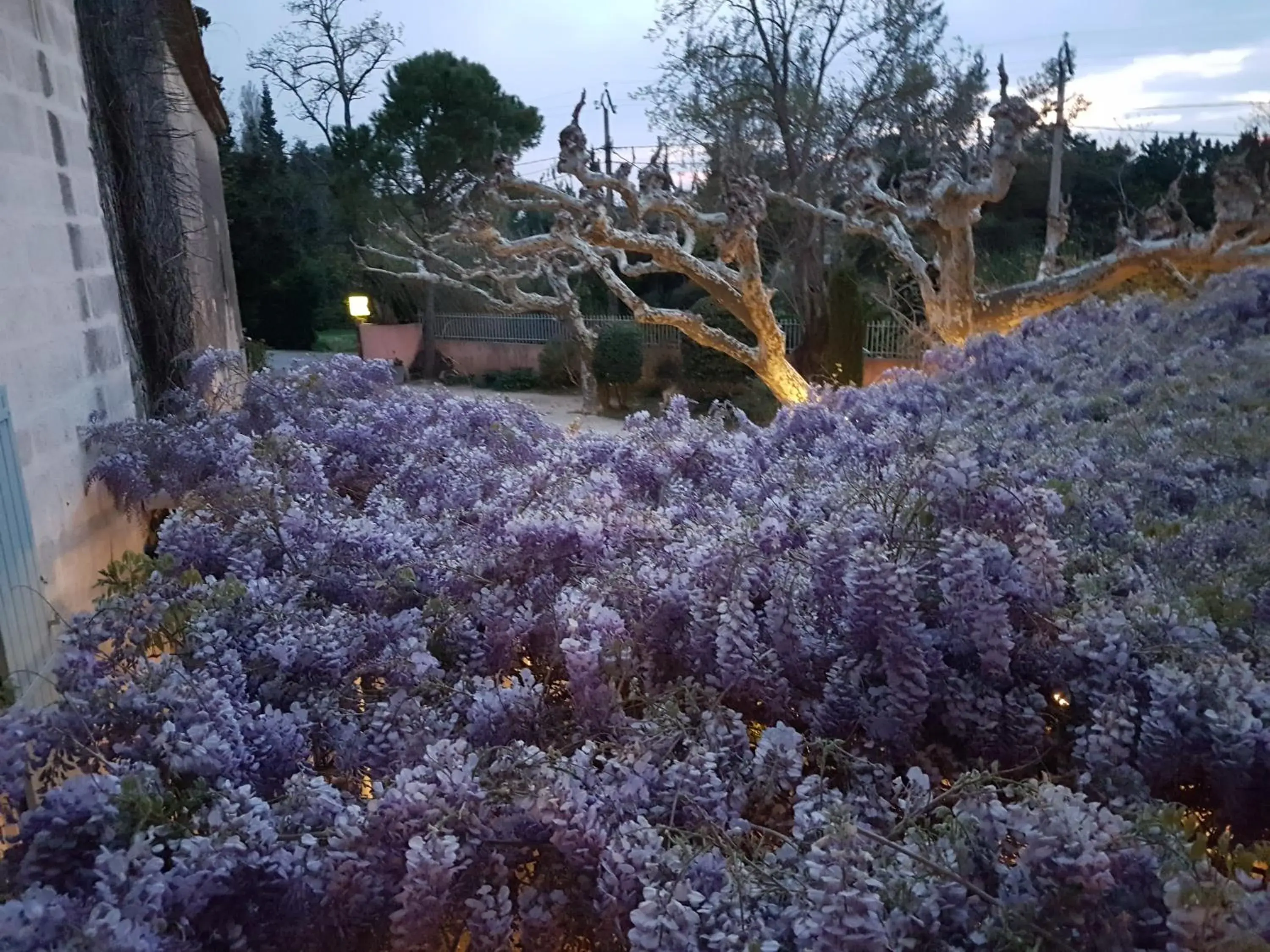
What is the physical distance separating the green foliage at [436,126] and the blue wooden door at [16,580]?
15.0 meters

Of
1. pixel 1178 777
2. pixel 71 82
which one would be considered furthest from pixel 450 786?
pixel 71 82

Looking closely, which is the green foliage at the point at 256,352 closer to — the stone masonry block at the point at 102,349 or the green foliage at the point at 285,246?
the stone masonry block at the point at 102,349

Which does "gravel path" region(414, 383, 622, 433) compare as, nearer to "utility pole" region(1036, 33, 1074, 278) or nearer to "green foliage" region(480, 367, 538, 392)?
"green foliage" region(480, 367, 538, 392)

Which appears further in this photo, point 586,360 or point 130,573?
point 586,360

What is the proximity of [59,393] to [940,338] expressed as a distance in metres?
5.57

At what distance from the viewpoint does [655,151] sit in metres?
7.35

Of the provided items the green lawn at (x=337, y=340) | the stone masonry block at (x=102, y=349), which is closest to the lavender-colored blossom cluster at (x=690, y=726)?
the stone masonry block at (x=102, y=349)

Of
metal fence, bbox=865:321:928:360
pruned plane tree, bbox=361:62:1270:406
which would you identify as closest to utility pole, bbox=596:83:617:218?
pruned plane tree, bbox=361:62:1270:406

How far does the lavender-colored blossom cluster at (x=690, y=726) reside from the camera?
0.91m

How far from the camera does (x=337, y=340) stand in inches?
781

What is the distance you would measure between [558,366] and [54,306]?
41.5 feet

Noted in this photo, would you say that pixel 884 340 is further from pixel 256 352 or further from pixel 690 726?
pixel 690 726

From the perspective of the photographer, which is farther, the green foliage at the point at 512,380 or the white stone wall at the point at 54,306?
the green foliage at the point at 512,380

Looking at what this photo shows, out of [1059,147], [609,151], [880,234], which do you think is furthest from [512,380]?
[880,234]
